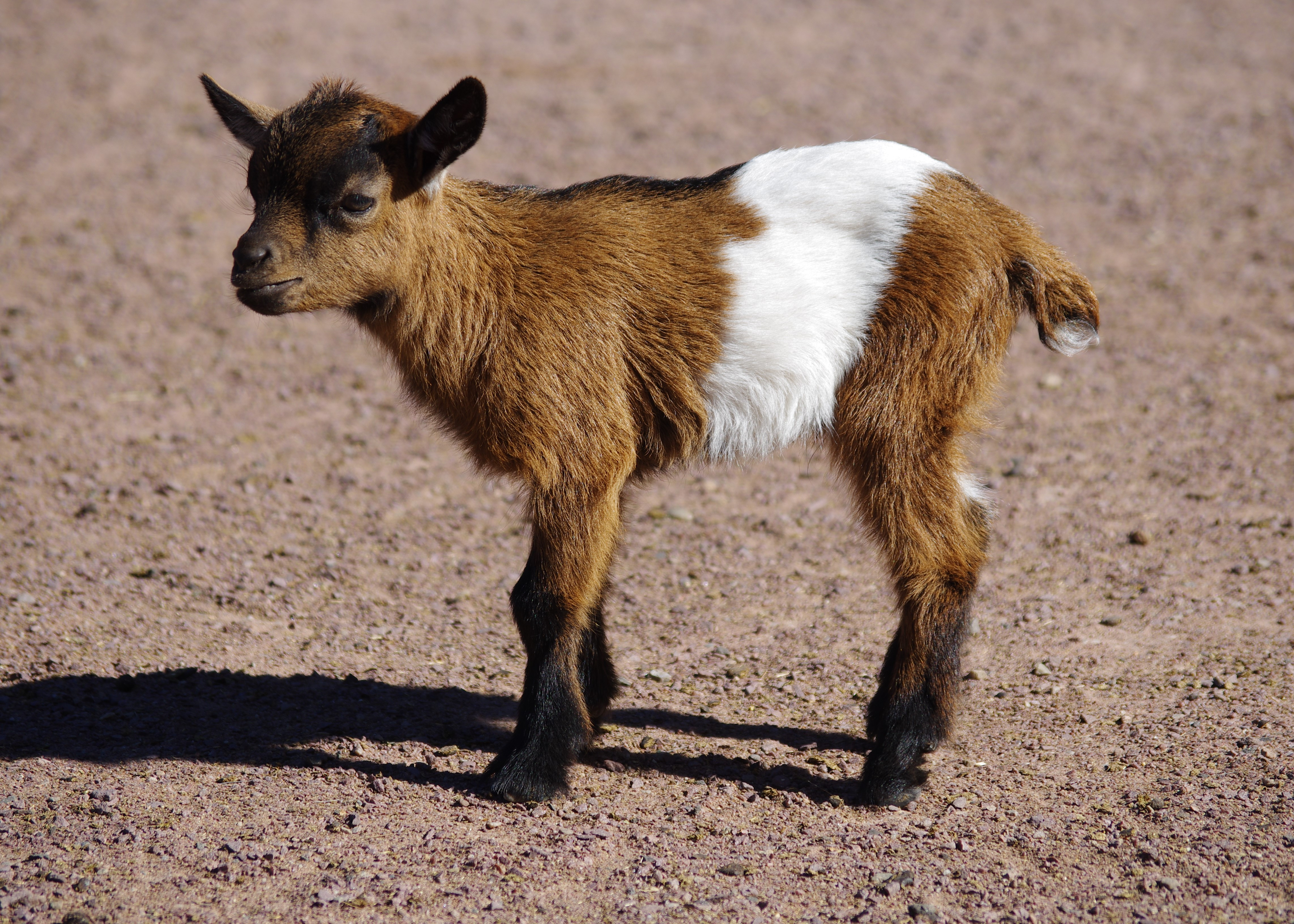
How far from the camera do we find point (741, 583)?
6.40 metres

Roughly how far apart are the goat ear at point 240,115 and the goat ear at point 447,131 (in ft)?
2.31

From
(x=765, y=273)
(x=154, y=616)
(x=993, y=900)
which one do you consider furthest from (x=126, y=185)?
(x=993, y=900)

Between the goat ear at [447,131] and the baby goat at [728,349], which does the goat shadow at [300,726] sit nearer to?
the baby goat at [728,349]

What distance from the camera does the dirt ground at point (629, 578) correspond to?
4.11 m

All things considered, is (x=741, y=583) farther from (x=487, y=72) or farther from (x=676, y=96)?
(x=487, y=72)

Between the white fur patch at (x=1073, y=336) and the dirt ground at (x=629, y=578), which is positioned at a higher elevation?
the white fur patch at (x=1073, y=336)

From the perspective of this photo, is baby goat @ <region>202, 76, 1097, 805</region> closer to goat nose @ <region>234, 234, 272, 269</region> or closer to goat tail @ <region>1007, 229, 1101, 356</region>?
goat tail @ <region>1007, 229, 1101, 356</region>

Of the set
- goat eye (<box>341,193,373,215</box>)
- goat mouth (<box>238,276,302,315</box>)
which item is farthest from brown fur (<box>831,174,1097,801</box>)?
goat mouth (<box>238,276,302,315</box>)

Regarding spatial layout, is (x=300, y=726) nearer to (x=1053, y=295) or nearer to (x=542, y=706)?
(x=542, y=706)

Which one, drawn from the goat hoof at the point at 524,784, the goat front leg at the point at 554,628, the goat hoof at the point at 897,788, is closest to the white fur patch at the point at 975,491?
the goat hoof at the point at 897,788

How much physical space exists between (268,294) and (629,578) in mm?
2845

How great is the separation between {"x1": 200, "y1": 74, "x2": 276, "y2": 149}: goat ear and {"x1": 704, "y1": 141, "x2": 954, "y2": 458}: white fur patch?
185cm

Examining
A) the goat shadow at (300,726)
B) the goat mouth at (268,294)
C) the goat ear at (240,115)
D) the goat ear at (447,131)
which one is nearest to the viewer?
the goat ear at (447,131)

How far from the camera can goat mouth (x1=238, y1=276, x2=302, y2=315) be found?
4199 mm
